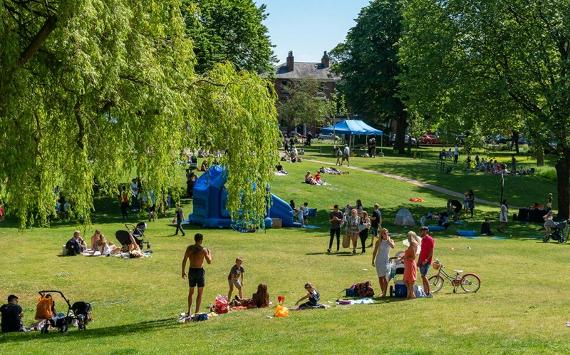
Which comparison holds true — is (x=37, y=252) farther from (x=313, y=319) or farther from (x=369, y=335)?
(x=369, y=335)

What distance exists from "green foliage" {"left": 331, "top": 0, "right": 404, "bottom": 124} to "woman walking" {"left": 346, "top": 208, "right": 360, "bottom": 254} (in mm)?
49057

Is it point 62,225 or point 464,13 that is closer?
point 62,225

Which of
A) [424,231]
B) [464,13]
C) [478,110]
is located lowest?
[424,231]

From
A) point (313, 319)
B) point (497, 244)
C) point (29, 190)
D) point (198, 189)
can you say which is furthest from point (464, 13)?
point (29, 190)

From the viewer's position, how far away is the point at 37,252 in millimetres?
29422

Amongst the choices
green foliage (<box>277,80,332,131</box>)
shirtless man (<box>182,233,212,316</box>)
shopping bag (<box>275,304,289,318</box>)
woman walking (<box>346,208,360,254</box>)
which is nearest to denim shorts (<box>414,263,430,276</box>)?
shopping bag (<box>275,304,289,318</box>)

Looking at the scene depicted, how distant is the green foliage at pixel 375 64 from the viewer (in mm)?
78312

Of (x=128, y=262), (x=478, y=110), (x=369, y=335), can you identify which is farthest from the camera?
(x=478, y=110)

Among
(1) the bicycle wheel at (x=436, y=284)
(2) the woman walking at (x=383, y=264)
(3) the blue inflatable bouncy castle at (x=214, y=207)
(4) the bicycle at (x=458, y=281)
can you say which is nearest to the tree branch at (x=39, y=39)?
(2) the woman walking at (x=383, y=264)

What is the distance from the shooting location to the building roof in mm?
129125

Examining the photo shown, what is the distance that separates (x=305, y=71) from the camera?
13088 cm

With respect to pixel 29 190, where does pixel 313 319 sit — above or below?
below

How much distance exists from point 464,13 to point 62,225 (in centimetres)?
2328

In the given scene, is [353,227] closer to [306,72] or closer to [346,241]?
[346,241]
